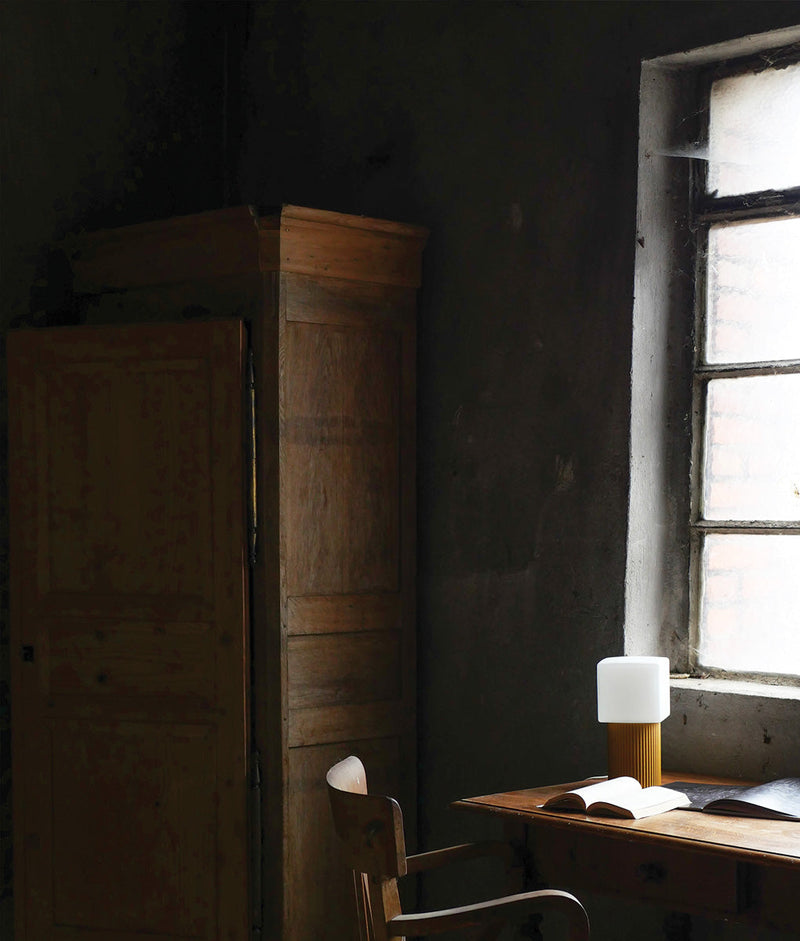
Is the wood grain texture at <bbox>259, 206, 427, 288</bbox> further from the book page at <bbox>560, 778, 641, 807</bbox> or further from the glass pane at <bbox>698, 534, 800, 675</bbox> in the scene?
the book page at <bbox>560, 778, 641, 807</bbox>

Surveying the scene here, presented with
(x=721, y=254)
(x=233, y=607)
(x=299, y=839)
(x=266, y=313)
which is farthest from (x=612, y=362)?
(x=299, y=839)

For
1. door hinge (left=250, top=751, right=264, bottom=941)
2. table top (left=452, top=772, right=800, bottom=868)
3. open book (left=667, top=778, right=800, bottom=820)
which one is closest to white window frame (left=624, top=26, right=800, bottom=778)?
open book (left=667, top=778, right=800, bottom=820)

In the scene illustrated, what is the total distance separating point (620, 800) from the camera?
8.82ft

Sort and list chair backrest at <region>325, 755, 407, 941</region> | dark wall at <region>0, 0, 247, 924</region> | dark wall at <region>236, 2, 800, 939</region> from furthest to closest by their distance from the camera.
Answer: dark wall at <region>0, 0, 247, 924</region> < dark wall at <region>236, 2, 800, 939</region> < chair backrest at <region>325, 755, 407, 941</region>

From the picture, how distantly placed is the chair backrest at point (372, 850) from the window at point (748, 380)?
1.29 m

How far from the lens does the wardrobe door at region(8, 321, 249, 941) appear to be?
338cm

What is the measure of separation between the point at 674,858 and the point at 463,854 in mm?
479

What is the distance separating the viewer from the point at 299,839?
338cm

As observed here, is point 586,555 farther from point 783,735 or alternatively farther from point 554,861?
point 554,861

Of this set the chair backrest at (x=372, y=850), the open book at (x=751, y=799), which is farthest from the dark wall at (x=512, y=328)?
the chair backrest at (x=372, y=850)

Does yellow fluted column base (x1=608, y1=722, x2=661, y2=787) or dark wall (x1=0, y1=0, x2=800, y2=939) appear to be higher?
dark wall (x1=0, y1=0, x2=800, y2=939)

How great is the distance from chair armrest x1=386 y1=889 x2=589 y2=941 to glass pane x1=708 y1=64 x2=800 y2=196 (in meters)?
1.89

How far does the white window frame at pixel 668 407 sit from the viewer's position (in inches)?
128

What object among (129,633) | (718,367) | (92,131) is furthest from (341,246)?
(129,633)
